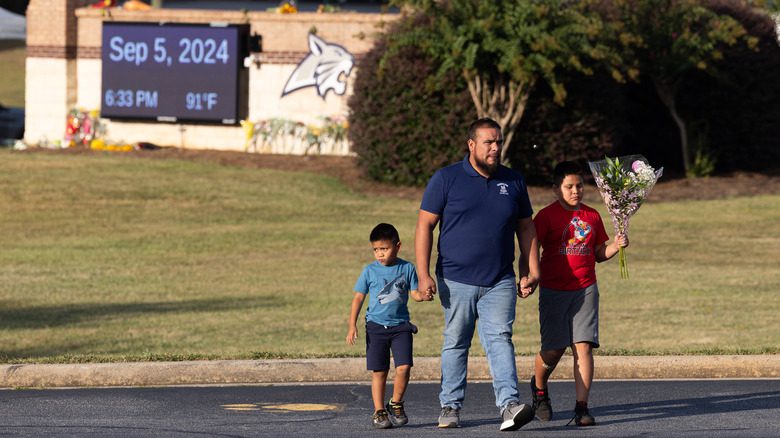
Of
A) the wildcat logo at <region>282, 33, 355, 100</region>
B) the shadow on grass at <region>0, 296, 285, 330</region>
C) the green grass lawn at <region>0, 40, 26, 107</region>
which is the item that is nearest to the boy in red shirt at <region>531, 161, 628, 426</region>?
the shadow on grass at <region>0, 296, 285, 330</region>

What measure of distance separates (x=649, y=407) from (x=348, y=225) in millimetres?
14239

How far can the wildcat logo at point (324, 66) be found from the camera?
30156mm

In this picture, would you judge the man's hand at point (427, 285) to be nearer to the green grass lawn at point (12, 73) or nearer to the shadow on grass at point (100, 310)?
the shadow on grass at point (100, 310)

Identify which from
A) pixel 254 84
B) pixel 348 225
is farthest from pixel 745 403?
pixel 254 84

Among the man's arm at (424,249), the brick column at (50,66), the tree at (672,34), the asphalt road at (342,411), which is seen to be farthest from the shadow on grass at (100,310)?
the brick column at (50,66)

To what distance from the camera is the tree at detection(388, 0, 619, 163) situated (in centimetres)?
2467

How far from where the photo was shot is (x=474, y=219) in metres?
8.28

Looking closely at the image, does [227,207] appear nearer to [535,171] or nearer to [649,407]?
[535,171]

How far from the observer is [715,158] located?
28.9 m

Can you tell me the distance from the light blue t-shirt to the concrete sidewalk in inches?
79.9

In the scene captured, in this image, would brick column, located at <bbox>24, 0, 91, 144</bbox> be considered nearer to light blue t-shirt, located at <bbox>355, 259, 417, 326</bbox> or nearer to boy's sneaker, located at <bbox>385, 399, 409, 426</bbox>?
light blue t-shirt, located at <bbox>355, 259, 417, 326</bbox>

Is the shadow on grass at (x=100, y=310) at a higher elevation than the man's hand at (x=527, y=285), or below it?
below

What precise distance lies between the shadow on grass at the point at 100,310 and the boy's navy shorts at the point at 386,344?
656 centimetres

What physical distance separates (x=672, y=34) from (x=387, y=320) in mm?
19826
